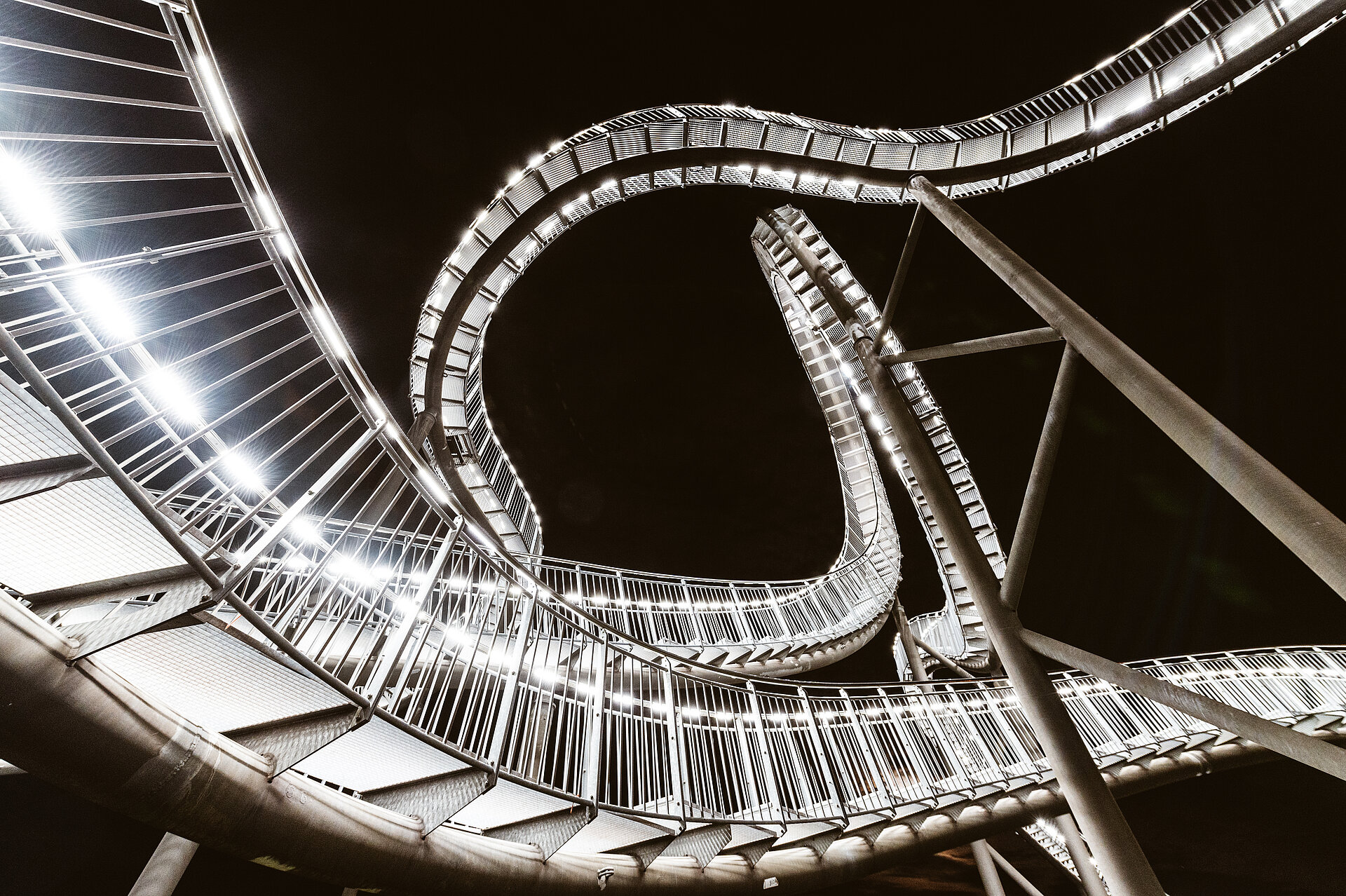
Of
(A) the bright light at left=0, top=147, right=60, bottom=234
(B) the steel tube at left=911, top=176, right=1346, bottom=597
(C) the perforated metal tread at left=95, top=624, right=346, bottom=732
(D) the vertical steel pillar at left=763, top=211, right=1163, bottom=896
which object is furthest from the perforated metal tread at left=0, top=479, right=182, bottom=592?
(D) the vertical steel pillar at left=763, top=211, right=1163, bottom=896

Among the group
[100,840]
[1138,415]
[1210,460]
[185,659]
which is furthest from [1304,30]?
[100,840]

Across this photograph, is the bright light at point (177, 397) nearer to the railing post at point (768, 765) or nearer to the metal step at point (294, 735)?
the metal step at point (294, 735)

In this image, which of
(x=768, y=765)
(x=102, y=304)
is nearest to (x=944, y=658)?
(x=768, y=765)

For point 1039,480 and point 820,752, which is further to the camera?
point 820,752

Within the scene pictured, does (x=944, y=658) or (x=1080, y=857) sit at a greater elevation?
(x=944, y=658)

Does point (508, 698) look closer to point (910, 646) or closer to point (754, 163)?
point (754, 163)

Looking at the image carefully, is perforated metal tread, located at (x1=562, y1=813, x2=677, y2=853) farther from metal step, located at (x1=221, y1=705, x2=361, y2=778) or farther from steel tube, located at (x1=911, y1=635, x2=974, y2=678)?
steel tube, located at (x1=911, y1=635, x2=974, y2=678)
